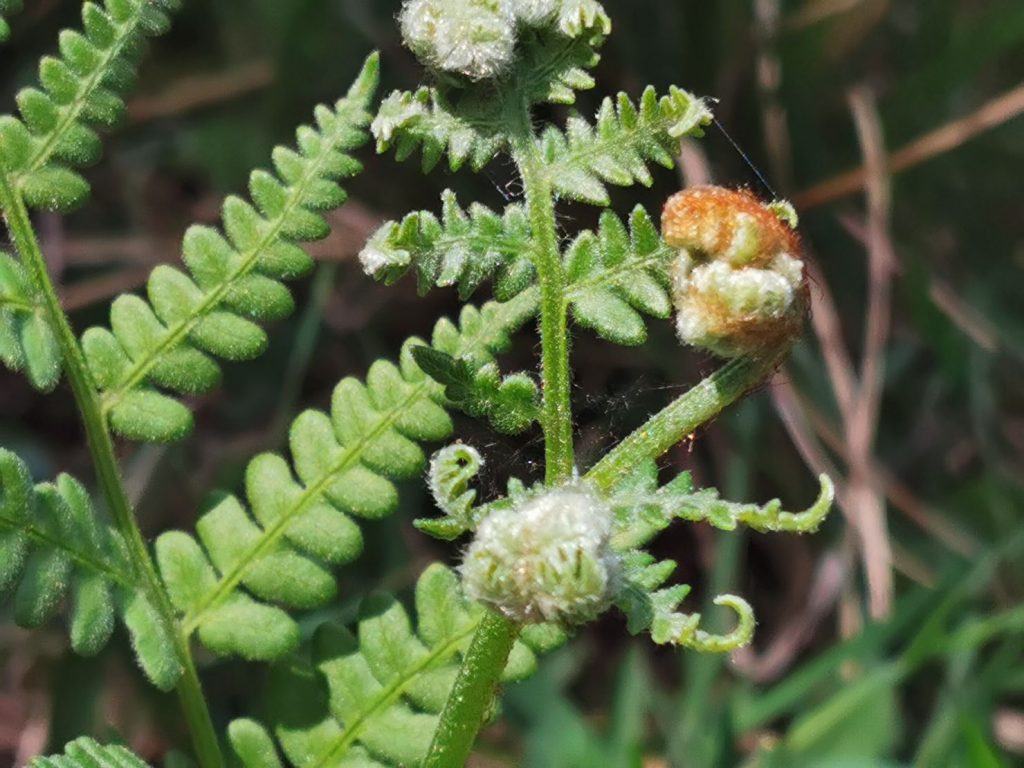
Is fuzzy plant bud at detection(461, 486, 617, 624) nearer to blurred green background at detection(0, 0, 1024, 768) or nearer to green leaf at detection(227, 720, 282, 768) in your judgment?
green leaf at detection(227, 720, 282, 768)

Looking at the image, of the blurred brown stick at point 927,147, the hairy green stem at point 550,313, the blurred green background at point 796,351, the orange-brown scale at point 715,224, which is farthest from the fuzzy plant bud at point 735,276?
the blurred brown stick at point 927,147

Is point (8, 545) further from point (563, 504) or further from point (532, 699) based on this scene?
point (532, 699)

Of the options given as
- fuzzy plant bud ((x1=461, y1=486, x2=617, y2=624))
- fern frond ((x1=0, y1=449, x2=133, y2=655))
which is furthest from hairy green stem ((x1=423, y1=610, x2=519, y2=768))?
fern frond ((x1=0, y1=449, x2=133, y2=655))

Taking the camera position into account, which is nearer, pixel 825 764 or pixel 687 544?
pixel 825 764

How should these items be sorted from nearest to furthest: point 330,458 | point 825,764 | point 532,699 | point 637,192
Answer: point 330,458 < point 825,764 < point 532,699 < point 637,192

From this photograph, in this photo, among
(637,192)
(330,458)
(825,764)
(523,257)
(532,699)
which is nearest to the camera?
(523,257)

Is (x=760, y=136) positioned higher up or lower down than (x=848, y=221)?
higher up

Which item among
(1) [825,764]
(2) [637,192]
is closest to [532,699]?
(1) [825,764]

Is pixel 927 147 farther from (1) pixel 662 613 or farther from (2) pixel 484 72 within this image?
(1) pixel 662 613
